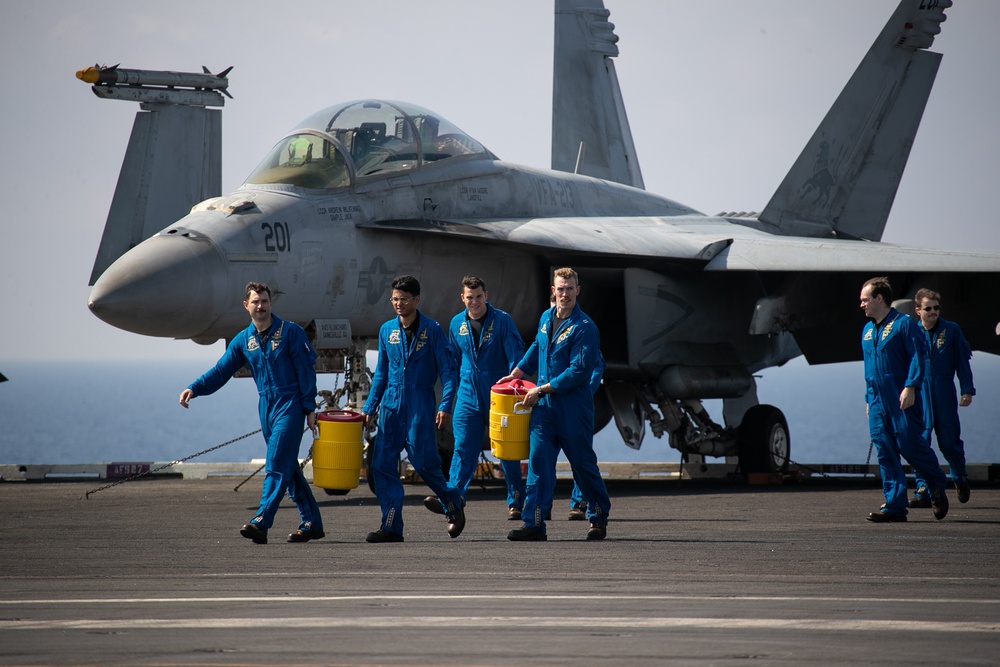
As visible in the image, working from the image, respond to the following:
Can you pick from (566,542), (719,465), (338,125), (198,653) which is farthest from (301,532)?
(719,465)

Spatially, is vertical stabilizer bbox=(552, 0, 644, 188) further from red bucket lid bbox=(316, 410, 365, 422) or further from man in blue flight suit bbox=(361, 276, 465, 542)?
red bucket lid bbox=(316, 410, 365, 422)

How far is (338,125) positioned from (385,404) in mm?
5396

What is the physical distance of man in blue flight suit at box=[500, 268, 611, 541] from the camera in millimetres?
9398

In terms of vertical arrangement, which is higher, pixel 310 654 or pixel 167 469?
pixel 310 654

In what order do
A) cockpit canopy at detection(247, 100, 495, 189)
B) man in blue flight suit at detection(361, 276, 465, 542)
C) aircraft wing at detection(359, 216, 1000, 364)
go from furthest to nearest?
aircraft wing at detection(359, 216, 1000, 364) < cockpit canopy at detection(247, 100, 495, 189) < man in blue flight suit at detection(361, 276, 465, 542)

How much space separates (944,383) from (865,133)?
7940 millimetres

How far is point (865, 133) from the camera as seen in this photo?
64.0ft

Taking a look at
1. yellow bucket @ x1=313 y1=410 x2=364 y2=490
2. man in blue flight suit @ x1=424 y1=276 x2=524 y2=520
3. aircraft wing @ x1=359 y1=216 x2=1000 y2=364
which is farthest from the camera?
aircraft wing @ x1=359 y1=216 x2=1000 y2=364

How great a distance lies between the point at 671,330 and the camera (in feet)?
52.7

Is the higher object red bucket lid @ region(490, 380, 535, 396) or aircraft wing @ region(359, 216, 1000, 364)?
aircraft wing @ region(359, 216, 1000, 364)

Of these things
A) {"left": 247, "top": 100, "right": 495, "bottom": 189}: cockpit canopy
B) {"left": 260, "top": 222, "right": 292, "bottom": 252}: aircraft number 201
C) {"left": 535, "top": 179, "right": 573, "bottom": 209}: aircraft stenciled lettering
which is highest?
{"left": 247, "top": 100, "right": 495, "bottom": 189}: cockpit canopy

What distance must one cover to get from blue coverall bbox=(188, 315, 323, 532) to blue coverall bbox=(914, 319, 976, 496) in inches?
225

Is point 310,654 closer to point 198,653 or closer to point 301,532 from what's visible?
point 198,653

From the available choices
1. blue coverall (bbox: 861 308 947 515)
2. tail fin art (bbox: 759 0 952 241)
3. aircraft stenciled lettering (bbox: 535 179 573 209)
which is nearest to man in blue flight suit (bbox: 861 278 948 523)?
blue coverall (bbox: 861 308 947 515)
